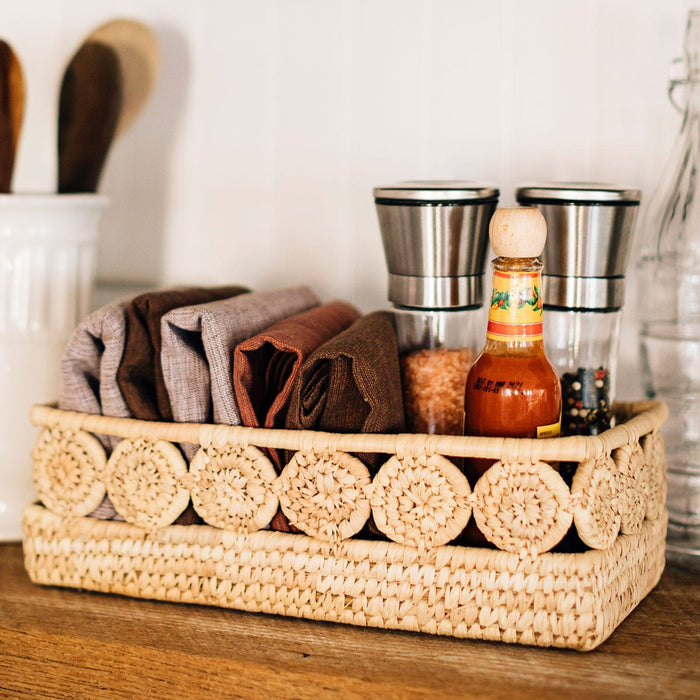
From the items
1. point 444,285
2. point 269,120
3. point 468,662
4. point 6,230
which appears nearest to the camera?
point 468,662

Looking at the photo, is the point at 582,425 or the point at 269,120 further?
the point at 269,120

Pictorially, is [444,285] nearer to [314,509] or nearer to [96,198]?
[314,509]

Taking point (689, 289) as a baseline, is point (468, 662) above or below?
below

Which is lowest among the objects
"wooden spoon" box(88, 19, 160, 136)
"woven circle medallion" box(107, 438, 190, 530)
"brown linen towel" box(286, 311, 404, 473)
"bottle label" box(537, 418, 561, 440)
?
"woven circle medallion" box(107, 438, 190, 530)

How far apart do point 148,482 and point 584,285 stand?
1.30ft

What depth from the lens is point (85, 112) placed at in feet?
2.73

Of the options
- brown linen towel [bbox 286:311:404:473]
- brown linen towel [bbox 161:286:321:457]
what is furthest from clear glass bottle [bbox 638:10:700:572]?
brown linen towel [bbox 161:286:321:457]

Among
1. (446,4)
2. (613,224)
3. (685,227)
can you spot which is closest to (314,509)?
(613,224)

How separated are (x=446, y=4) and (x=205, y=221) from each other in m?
0.36

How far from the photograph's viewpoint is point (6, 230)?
31.2 inches

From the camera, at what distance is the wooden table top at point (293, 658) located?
0.56 m

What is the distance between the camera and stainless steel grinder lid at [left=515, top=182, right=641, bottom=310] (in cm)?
66

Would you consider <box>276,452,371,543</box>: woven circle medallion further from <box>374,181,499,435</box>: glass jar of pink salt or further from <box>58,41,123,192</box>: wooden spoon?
<box>58,41,123,192</box>: wooden spoon

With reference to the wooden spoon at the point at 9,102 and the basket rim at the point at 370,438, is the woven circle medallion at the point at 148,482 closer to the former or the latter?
the basket rim at the point at 370,438
